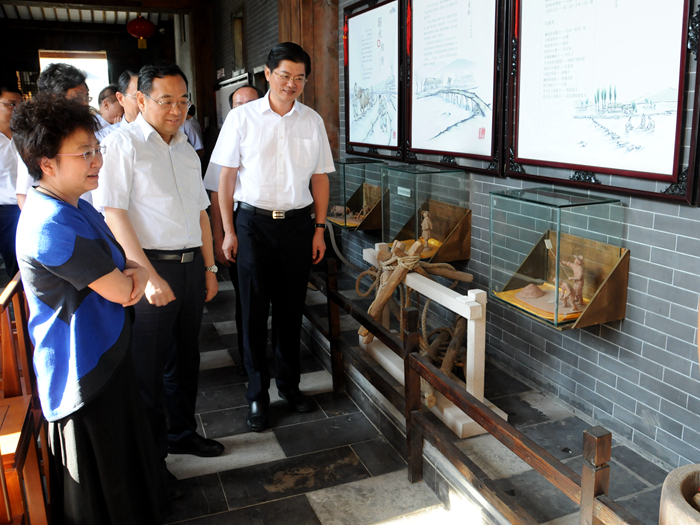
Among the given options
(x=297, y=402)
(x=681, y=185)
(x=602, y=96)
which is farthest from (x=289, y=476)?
(x=602, y=96)

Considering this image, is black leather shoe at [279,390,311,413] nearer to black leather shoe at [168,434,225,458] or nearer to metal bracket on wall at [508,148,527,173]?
black leather shoe at [168,434,225,458]

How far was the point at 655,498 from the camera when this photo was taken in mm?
2189

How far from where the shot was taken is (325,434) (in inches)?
118

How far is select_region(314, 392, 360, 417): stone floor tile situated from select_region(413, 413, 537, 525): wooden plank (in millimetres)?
804

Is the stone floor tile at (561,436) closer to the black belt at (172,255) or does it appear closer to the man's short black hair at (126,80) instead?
the black belt at (172,255)

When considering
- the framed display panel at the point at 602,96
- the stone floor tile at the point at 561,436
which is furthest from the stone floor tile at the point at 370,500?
the framed display panel at the point at 602,96

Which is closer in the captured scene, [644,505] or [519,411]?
[644,505]

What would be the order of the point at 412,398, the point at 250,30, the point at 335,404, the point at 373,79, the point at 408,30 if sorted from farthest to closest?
the point at 250,30
the point at 373,79
the point at 408,30
the point at 335,404
the point at 412,398

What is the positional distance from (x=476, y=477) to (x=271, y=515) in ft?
2.78

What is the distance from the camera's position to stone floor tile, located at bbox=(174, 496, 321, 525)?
7.72ft

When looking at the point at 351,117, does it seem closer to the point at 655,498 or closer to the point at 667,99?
the point at 667,99

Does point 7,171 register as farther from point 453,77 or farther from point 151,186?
point 453,77

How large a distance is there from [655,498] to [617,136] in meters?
1.39

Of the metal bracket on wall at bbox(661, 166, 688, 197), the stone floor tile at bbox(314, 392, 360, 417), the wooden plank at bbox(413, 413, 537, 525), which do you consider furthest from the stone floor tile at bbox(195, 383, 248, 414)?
the metal bracket on wall at bbox(661, 166, 688, 197)
